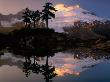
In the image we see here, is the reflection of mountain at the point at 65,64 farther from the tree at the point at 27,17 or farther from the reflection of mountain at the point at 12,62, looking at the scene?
the tree at the point at 27,17

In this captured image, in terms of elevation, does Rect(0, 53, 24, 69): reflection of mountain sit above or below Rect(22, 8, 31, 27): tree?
below

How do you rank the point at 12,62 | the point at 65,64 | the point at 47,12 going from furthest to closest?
the point at 47,12 < the point at 65,64 < the point at 12,62

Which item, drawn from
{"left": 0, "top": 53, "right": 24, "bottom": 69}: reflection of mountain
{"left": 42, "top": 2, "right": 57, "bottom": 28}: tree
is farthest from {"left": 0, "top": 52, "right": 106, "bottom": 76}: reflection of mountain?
{"left": 42, "top": 2, "right": 57, "bottom": 28}: tree

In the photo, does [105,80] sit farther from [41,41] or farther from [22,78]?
[41,41]

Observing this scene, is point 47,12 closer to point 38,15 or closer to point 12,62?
point 38,15

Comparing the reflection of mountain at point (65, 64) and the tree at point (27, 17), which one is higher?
the tree at point (27, 17)

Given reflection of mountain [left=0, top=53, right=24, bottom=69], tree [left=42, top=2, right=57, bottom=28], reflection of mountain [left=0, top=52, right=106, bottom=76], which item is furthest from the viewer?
tree [left=42, top=2, right=57, bottom=28]

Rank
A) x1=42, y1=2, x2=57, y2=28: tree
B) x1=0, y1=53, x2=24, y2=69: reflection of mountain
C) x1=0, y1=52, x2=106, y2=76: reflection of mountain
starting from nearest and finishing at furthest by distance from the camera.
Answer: x1=0, y1=52, x2=106, y2=76: reflection of mountain < x1=0, y1=53, x2=24, y2=69: reflection of mountain < x1=42, y1=2, x2=57, y2=28: tree

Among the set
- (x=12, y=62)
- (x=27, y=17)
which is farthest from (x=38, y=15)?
(x=12, y=62)

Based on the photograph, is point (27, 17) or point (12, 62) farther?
point (27, 17)

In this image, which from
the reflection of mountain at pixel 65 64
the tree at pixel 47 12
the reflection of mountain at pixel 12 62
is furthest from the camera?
the tree at pixel 47 12

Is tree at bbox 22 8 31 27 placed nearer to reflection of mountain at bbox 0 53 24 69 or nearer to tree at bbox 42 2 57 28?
tree at bbox 42 2 57 28

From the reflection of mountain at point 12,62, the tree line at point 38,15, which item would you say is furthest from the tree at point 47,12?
the reflection of mountain at point 12,62

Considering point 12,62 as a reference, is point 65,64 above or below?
below
